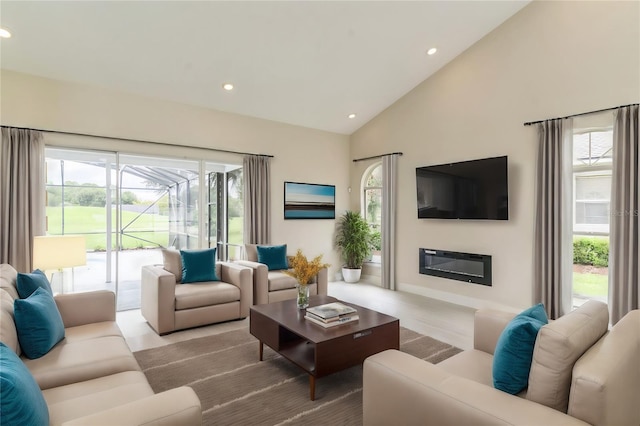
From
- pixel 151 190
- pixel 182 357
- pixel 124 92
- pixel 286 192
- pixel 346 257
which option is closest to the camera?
pixel 182 357

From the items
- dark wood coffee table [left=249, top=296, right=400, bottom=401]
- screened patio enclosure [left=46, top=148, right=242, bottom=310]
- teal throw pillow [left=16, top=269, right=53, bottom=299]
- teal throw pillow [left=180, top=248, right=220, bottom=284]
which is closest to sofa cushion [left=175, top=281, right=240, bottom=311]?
teal throw pillow [left=180, top=248, right=220, bottom=284]

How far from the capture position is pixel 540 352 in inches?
56.0

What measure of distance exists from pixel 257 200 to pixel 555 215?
416 centimetres

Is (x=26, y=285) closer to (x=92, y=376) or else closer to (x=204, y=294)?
(x=92, y=376)

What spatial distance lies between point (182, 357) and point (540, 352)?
2.89 meters

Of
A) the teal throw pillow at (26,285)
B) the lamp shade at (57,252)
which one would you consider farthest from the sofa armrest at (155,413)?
the lamp shade at (57,252)

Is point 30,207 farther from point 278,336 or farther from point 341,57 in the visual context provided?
point 341,57

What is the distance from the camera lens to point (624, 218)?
11.8 ft

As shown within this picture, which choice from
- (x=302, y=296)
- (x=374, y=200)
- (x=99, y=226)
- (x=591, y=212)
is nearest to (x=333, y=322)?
(x=302, y=296)

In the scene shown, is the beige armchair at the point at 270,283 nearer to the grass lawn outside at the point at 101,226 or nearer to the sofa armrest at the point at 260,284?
the sofa armrest at the point at 260,284

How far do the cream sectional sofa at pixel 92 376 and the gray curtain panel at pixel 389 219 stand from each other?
438 cm

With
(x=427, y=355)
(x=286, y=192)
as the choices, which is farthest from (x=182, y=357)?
(x=286, y=192)

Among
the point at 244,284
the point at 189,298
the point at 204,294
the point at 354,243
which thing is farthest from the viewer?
A: the point at 354,243

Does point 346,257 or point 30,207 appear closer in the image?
point 30,207
